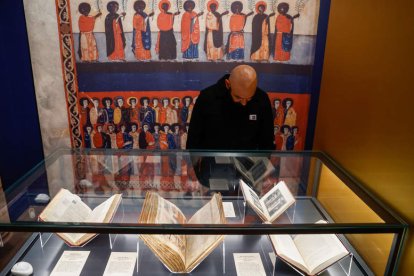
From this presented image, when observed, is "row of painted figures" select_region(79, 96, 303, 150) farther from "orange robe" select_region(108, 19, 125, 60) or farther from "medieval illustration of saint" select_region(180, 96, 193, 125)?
"orange robe" select_region(108, 19, 125, 60)

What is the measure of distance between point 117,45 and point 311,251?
2370mm

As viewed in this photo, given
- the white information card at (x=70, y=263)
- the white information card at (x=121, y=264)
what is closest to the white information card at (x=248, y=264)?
the white information card at (x=121, y=264)

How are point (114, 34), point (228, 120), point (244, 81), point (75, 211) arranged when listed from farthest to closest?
point (114, 34), point (228, 120), point (244, 81), point (75, 211)

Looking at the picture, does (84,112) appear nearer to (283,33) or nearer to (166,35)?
(166,35)

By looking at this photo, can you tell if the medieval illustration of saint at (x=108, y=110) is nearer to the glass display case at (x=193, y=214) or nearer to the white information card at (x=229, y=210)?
the glass display case at (x=193, y=214)

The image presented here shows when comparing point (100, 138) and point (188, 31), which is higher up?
point (188, 31)

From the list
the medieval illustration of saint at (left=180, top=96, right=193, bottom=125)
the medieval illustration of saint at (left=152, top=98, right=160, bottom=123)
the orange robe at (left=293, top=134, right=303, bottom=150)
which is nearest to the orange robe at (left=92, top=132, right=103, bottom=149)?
the medieval illustration of saint at (left=152, top=98, right=160, bottom=123)

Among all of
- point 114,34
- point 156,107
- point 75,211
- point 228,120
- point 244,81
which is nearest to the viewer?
point 75,211

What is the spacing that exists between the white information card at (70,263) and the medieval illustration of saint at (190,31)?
1.98m

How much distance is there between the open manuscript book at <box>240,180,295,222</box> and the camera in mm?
1396

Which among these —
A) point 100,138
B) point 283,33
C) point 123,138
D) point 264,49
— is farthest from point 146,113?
point 283,33

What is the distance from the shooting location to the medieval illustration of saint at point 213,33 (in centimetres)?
288

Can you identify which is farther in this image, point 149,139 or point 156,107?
point 149,139

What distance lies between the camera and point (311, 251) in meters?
1.48
